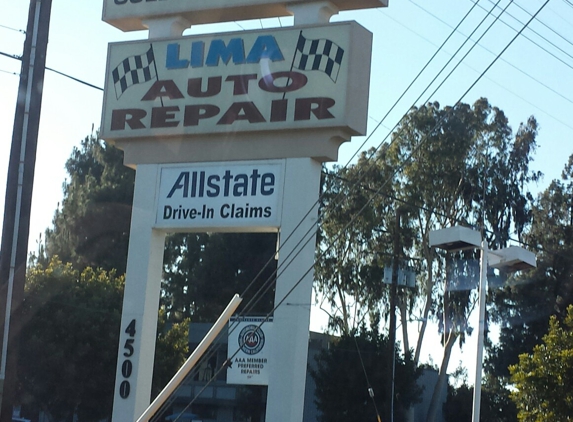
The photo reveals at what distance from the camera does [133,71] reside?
13273 mm

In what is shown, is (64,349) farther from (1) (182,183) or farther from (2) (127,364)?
(1) (182,183)

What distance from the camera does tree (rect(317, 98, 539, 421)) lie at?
1506 inches

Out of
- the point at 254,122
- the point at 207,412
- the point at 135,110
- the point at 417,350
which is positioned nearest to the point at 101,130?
the point at 135,110

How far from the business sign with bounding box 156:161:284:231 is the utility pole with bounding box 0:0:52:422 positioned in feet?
6.26

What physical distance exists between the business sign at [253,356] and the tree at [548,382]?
7.03 metres

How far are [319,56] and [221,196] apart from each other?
2.32 m

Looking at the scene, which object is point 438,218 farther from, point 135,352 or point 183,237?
point 135,352

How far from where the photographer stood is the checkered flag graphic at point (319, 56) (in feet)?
39.6

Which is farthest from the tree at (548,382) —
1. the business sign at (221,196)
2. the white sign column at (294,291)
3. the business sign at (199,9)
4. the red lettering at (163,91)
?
the red lettering at (163,91)

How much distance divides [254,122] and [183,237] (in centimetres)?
3339

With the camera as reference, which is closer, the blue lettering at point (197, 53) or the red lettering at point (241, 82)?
the red lettering at point (241, 82)

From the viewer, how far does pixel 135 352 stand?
12.8m

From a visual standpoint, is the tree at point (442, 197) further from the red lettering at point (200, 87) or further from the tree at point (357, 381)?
the red lettering at point (200, 87)

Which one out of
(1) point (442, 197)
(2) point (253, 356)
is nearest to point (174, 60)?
(2) point (253, 356)
